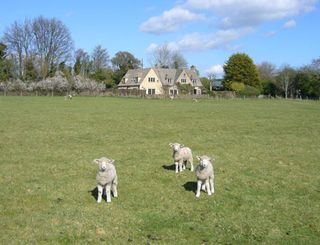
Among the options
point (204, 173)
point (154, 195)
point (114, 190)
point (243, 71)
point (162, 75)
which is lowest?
point (154, 195)

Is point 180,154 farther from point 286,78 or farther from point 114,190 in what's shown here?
point 286,78

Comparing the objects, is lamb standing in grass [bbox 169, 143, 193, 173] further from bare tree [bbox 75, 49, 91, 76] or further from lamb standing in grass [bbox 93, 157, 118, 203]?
bare tree [bbox 75, 49, 91, 76]

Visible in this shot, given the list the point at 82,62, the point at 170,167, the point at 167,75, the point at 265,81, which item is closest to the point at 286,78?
the point at 265,81

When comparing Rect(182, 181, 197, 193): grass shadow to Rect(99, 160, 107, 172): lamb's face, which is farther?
Rect(182, 181, 197, 193): grass shadow

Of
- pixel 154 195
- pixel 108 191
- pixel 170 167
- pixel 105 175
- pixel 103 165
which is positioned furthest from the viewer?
pixel 170 167

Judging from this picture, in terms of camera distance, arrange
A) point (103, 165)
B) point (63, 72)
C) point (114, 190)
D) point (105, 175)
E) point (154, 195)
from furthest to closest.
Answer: point (63, 72)
point (154, 195)
point (114, 190)
point (105, 175)
point (103, 165)

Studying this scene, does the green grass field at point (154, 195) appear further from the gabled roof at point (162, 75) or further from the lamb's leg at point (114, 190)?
the gabled roof at point (162, 75)

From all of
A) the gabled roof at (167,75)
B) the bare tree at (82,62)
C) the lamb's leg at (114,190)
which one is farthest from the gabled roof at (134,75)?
the lamb's leg at (114,190)

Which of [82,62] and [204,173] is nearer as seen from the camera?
[204,173]

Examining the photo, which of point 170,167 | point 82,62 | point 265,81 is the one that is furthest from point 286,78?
point 170,167

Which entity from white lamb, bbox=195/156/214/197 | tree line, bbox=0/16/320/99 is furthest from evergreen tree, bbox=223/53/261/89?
white lamb, bbox=195/156/214/197

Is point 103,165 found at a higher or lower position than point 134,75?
lower

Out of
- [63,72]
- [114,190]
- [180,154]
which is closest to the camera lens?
[114,190]

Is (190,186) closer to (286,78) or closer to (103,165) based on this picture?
(103,165)
